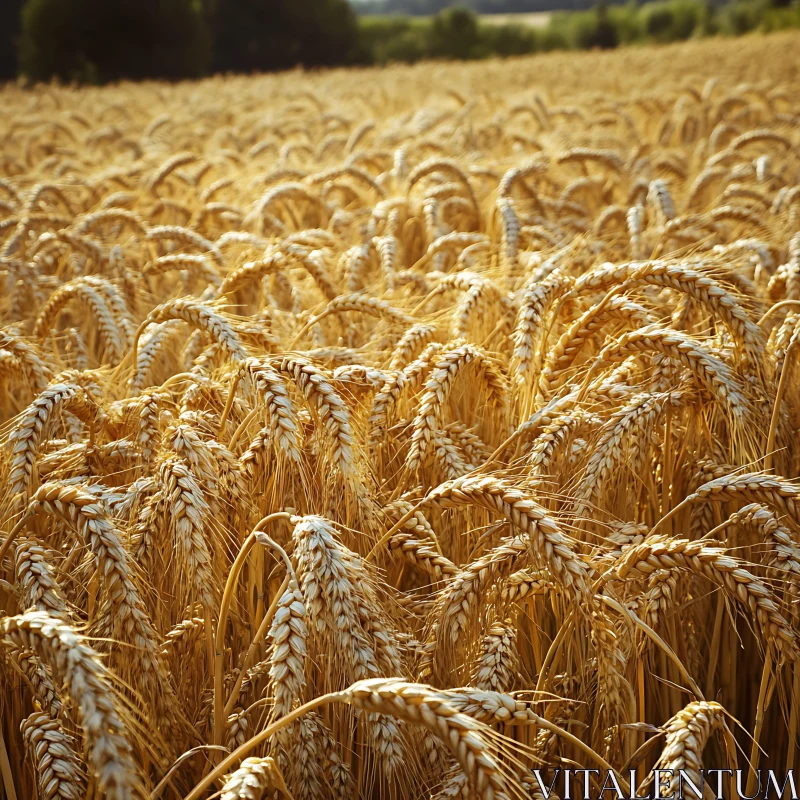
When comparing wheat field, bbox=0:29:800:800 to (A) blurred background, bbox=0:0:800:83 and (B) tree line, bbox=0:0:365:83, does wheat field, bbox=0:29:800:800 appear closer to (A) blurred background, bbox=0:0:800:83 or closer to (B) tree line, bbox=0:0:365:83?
(A) blurred background, bbox=0:0:800:83

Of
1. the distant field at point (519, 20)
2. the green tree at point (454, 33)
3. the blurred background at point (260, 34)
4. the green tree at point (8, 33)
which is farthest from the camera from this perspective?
the distant field at point (519, 20)

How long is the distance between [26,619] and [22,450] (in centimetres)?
62

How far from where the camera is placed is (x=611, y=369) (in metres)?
2.15

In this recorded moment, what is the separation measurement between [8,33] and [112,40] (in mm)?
5315

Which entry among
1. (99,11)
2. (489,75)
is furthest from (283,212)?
(99,11)

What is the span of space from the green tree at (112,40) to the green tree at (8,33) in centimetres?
326

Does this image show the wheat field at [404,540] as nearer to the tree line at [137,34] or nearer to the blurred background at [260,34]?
the blurred background at [260,34]

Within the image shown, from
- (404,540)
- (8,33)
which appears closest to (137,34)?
(8,33)

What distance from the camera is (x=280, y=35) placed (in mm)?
33906

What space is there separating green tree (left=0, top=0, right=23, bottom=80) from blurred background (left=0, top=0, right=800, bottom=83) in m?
0.04

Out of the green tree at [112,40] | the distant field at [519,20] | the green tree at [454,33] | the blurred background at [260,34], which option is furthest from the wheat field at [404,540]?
the distant field at [519,20]

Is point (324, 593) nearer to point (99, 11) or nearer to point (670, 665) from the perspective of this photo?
point (670, 665)

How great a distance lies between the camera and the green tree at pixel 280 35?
110 feet

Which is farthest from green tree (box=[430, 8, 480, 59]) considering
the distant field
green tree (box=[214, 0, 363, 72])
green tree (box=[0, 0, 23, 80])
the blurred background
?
green tree (box=[0, 0, 23, 80])
